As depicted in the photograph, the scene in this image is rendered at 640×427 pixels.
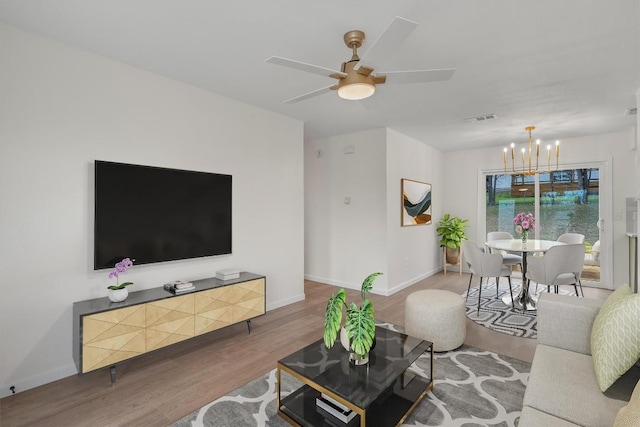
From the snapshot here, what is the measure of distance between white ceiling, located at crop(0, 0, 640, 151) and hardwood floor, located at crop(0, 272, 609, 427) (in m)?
2.54

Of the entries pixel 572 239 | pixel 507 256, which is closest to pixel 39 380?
pixel 507 256

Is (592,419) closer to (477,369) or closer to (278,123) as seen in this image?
(477,369)

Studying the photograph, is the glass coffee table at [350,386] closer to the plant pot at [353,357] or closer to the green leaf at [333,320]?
the plant pot at [353,357]

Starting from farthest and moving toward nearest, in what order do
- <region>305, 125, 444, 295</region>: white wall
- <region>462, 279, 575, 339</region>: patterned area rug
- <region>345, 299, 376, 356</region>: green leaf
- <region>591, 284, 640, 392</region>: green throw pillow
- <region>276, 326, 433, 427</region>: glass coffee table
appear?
<region>305, 125, 444, 295</region>: white wall
<region>462, 279, 575, 339</region>: patterned area rug
<region>345, 299, 376, 356</region>: green leaf
<region>276, 326, 433, 427</region>: glass coffee table
<region>591, 284, 640, 392</region>: green throw pillow

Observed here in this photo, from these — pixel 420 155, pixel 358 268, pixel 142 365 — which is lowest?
pixel 142 365

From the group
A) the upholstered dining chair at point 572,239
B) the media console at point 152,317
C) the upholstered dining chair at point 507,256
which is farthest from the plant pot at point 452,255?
the media console at point 152,317

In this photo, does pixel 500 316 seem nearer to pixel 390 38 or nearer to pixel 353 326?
pixel 353 326

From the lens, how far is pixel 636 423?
100cm

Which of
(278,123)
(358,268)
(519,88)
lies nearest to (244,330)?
(358,268)

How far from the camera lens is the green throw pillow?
148 centimetres

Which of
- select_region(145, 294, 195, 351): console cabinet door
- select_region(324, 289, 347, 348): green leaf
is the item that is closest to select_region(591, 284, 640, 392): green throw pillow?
select_region(324, 289, 347, 348): green leaf

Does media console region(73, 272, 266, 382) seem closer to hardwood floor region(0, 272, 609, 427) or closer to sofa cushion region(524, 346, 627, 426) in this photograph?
hardwood floor region(0, 272, 609, 427)

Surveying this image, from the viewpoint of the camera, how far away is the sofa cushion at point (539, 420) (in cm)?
130

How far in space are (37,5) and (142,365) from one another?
2690 millimetres
